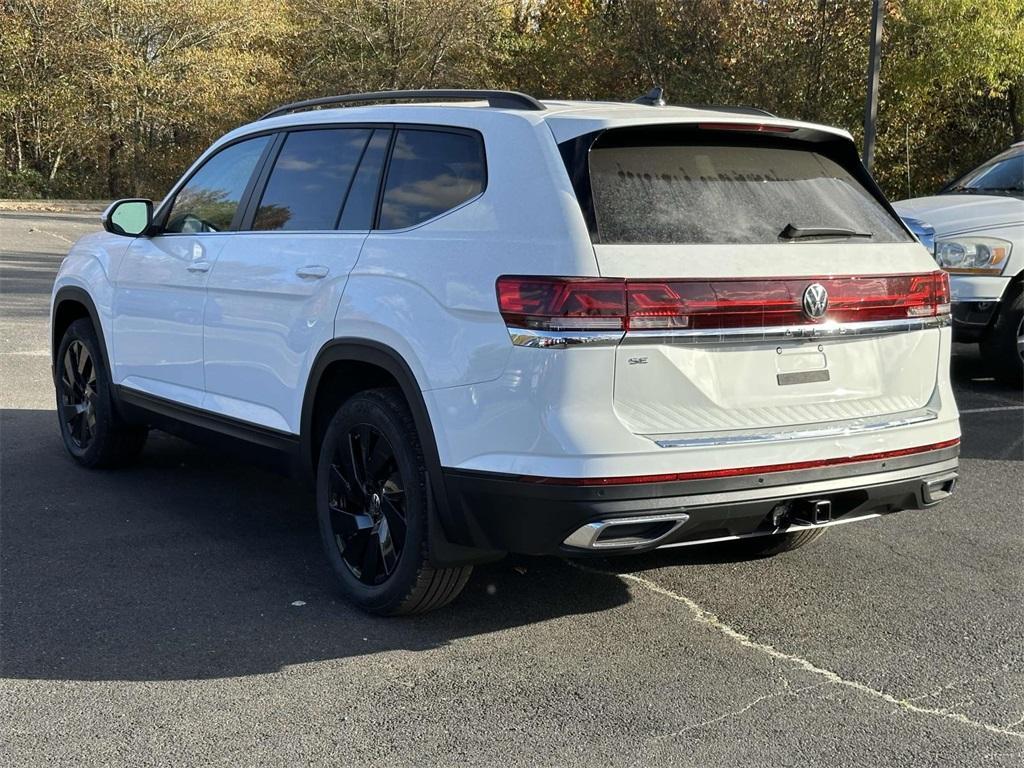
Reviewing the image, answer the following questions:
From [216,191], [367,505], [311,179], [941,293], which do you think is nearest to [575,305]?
[367,505]

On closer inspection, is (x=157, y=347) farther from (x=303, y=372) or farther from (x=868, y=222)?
(x=868, y=222)

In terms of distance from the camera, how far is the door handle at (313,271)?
4.66m

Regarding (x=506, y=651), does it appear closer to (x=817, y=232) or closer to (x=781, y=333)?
→ (x=781, y=333)

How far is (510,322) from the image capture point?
3791 mm

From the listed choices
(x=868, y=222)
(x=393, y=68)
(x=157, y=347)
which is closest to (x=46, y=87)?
(x=393, y=68)

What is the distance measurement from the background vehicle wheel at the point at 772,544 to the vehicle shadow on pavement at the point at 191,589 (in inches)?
28.4

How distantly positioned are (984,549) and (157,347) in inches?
154

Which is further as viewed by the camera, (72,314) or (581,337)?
(72,314)

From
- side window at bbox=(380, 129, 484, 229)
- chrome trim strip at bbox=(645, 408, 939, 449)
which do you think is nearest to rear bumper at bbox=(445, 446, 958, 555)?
chrome trim strip at bbox=(645, 408, 939, 449)

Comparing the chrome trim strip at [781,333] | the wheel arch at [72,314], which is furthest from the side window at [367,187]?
the wheel arch at [72,314]

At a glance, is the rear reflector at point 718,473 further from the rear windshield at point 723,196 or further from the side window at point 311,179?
the side window at point 311,179

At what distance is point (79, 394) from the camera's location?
22.5 ft

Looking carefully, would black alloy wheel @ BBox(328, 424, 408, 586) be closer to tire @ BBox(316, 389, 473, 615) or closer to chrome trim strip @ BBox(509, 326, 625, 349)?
tire @ BBox(316, 389, 473, 615)

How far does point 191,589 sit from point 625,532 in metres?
1.87
